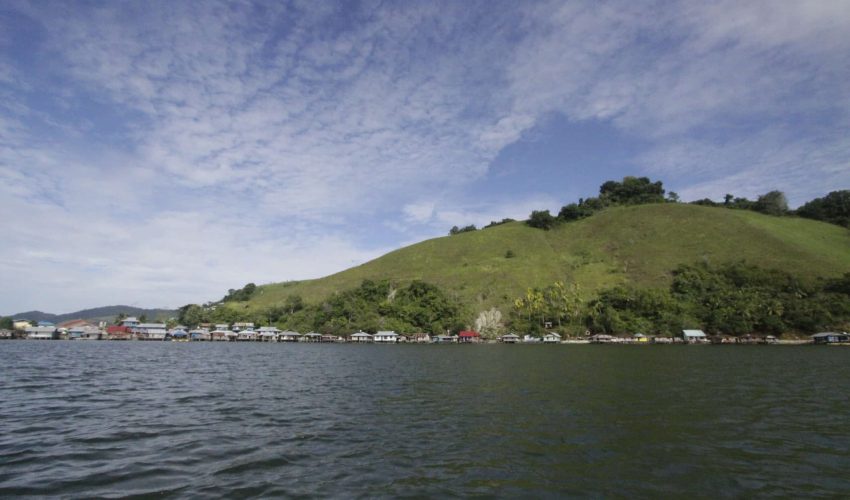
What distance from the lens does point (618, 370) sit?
4922 cm

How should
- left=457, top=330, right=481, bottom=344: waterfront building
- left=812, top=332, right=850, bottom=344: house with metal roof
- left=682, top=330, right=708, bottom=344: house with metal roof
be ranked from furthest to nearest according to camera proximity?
left=457, top=330, right=481, bottom=344: waterfront building, left=682, top=330, right=708, bottom=344: house with metal roof, left=812, top=332, right=850, bottom=344: house with metal roof

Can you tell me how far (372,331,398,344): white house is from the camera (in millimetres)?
159250

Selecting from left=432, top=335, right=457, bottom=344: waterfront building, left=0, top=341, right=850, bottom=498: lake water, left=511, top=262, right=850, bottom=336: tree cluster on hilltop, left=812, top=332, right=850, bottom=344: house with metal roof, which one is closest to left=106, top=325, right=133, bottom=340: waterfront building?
left=432, top=335, right=457, bottom=344: waterfront building

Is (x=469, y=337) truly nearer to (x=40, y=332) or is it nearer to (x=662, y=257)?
(x=662, y=257)

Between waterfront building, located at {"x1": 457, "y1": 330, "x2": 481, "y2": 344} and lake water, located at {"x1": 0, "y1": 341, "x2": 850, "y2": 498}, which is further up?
lake water, located at {"x1": 0, "y1": 341, "x2": 850, "y2": 498}

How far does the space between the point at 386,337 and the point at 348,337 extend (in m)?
17.3

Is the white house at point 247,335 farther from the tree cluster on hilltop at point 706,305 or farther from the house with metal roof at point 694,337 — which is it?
the house with metal roof at point 694,337

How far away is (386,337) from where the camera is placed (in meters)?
161

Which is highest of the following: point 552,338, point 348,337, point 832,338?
point 348,337

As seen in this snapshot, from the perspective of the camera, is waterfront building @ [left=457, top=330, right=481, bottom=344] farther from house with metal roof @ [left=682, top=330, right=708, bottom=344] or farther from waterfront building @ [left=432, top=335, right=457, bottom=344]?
house with metal roof @ [left=682, top=330, right=708, bottom=344]

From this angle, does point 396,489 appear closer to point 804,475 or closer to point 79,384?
point 804,475

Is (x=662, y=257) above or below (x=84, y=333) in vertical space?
above

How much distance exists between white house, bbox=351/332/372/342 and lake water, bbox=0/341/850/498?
419 ft

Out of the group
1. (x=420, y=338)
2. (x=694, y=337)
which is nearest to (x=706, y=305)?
(x=694, y=337)
